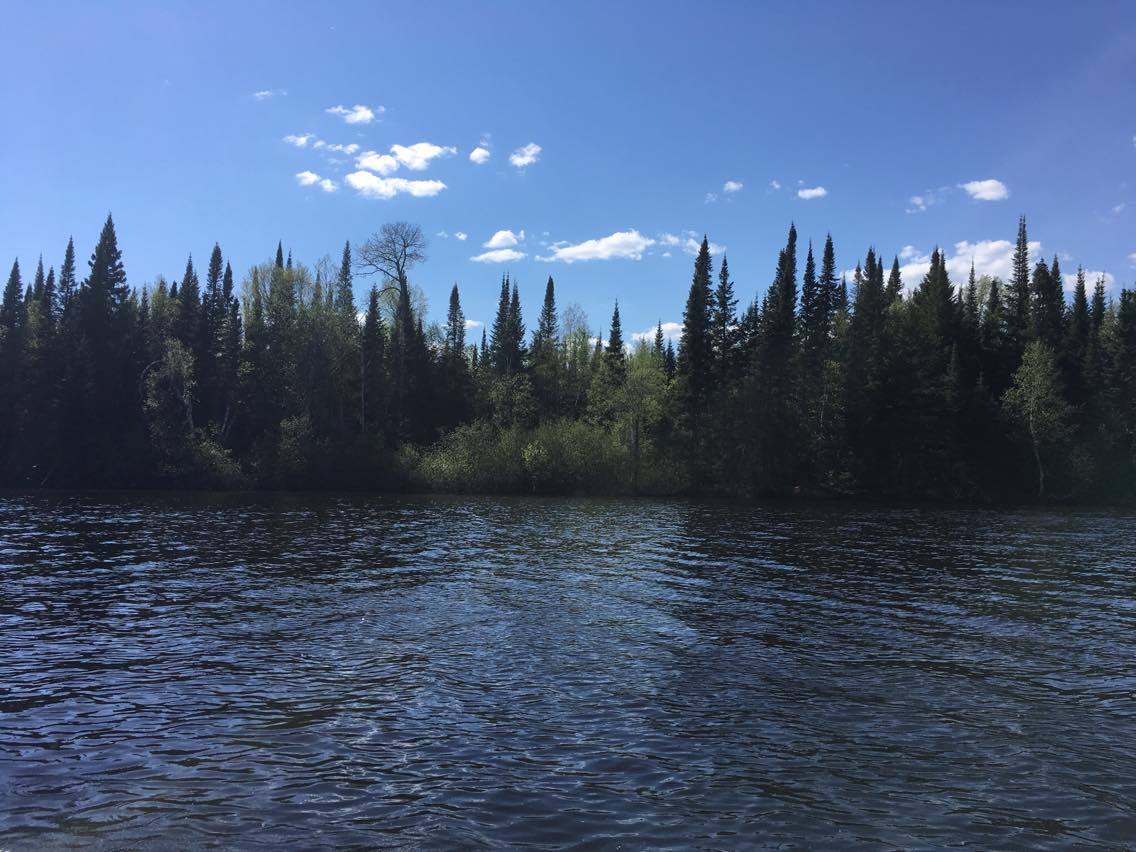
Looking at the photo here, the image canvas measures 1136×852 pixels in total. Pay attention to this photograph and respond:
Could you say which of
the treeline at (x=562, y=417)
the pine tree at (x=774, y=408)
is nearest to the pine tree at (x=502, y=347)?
the treeline at (x=562, y=417)

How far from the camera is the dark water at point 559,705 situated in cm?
799

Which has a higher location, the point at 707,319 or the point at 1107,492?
the point at 707,319

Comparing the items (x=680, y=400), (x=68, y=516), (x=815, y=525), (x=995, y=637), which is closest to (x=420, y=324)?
(x=680, y=400)

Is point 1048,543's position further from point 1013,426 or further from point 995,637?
point 1013,426

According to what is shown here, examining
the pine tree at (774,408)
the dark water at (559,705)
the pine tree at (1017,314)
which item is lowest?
the dark water at (559,705)

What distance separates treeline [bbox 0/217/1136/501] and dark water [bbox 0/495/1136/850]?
54728mm

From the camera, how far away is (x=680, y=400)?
90750mm

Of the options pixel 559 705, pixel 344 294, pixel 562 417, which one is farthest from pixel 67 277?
pixel 559 705

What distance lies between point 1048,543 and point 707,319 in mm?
67549

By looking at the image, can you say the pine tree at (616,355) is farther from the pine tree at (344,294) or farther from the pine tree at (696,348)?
the pine tree at (344,294)

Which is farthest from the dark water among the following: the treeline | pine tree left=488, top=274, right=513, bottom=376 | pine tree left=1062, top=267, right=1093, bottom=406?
pine tree left=488, top=274, right=513, bottom=376

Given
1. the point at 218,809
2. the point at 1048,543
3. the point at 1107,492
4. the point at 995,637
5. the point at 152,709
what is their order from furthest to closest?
the point at 1107,492, the point at 1048,543, the point at 995,637, the point at 152,709, the point at 218,809

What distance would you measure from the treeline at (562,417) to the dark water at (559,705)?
180 feet

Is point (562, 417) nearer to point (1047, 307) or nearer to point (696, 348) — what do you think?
point (696, 348)
